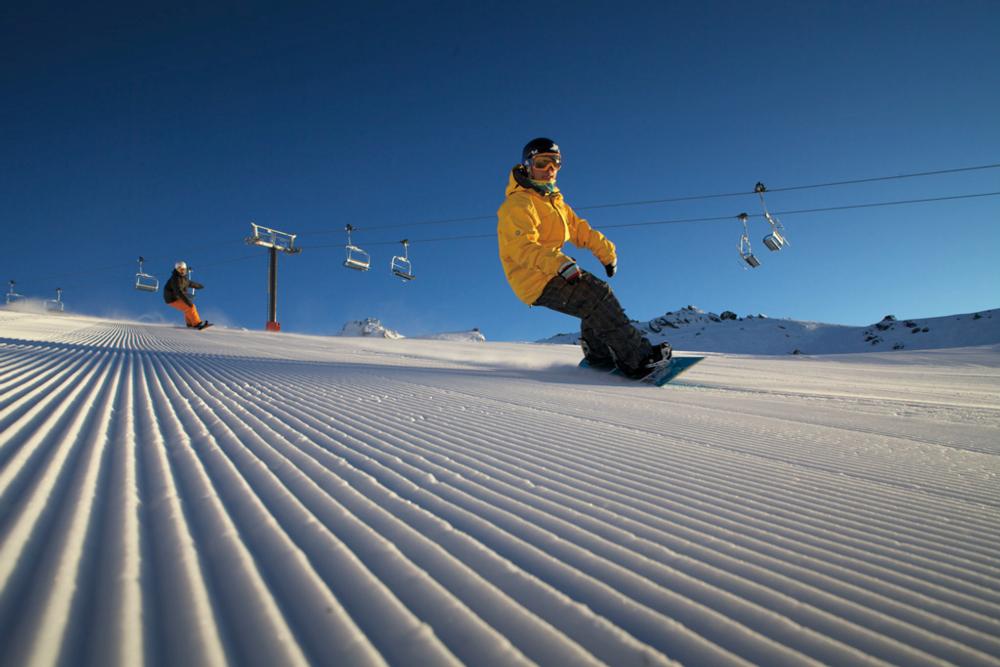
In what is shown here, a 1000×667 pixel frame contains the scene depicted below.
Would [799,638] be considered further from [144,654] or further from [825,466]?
[825,466]

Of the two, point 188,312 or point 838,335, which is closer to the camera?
point 188,312

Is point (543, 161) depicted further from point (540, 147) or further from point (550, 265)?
point (550, 265)

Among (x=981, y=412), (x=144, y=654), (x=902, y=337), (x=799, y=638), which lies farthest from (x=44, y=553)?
(x=902, y=337)

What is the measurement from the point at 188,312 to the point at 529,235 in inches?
436

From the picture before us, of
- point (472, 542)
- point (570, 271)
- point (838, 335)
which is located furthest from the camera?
point (838, 335)

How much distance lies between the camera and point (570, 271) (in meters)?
3.49

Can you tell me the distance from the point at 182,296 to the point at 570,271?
1108cm

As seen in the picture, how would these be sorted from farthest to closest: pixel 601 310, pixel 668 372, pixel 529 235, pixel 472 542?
pixel 668 372
pixel 601 310
pixel 529 235
pixel 472 542

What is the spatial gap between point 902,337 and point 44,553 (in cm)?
Answer: 3897

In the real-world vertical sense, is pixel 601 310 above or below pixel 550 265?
below

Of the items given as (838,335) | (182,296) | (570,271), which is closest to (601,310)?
(570,271)

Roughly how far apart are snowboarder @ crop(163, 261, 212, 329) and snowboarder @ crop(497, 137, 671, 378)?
10.1m

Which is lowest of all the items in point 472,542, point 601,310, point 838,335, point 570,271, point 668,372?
point 472,542

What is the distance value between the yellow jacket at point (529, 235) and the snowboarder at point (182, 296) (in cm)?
1008
